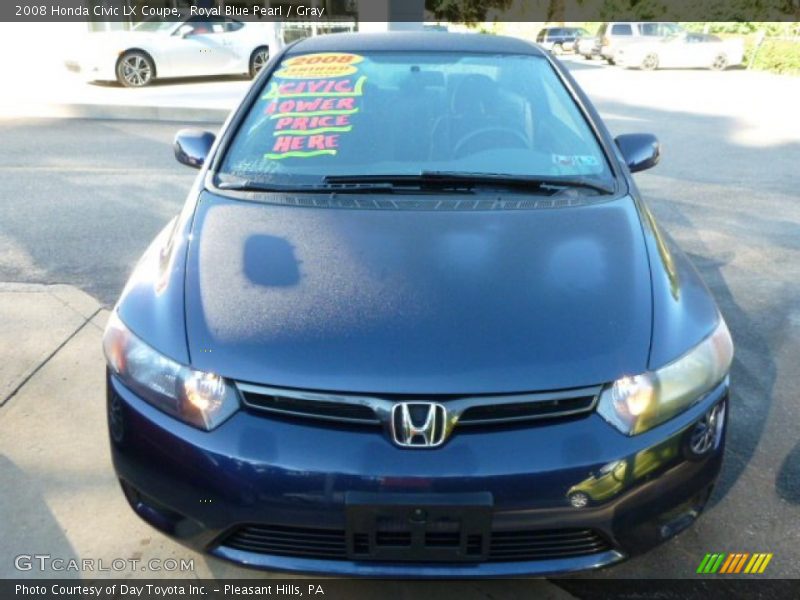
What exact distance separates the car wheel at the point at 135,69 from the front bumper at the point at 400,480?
12965 mm

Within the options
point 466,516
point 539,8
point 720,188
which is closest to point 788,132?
point 720,188

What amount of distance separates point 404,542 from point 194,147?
208 cm

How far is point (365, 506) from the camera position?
5.70 ft

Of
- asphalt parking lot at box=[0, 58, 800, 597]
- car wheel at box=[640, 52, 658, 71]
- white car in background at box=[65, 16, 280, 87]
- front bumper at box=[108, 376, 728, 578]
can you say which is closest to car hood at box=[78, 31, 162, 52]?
white car in background at box=[65, 16, 280, 87]

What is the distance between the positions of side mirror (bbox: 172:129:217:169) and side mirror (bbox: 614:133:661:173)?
1.79 metres

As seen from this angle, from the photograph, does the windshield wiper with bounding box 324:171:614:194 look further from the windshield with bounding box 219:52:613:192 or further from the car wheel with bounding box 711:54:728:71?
the car wheel with bounding box 711:54:728:71

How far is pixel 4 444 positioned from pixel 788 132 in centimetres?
1096

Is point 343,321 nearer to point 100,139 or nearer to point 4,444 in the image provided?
point 4,444

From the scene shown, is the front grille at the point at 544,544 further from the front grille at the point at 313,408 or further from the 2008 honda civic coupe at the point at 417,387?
the front grille at the point at 313,408

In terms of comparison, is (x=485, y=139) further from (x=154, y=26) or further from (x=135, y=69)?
(x=154, y=26)

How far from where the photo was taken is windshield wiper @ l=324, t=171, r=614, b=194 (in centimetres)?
268

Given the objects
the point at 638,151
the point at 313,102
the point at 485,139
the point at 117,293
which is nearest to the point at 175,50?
the point at 117,293

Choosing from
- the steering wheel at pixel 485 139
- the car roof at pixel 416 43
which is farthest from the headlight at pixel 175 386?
the car roof at pixel 416 43

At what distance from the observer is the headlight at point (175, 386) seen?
1.84m
